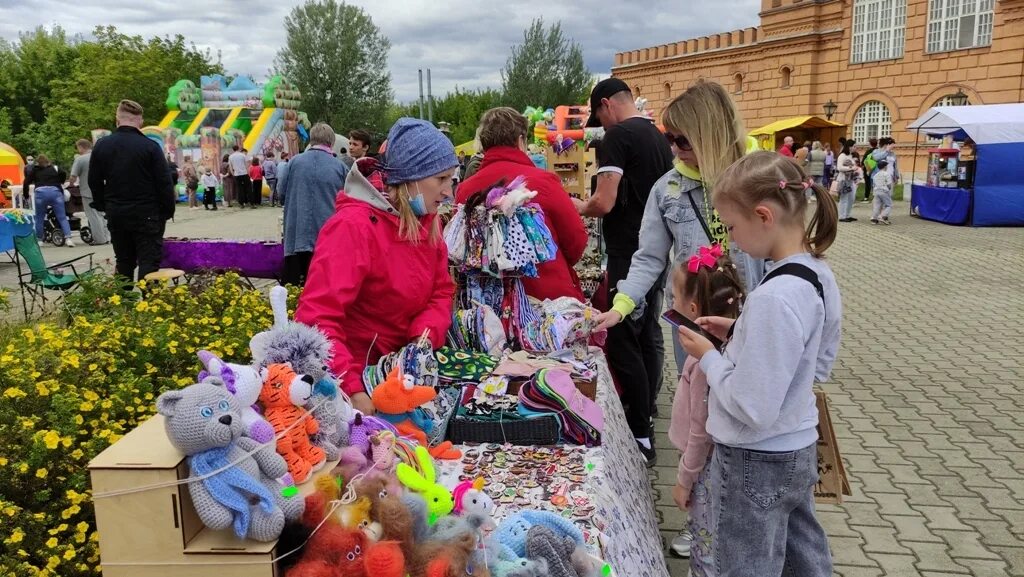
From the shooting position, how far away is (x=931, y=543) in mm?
3377

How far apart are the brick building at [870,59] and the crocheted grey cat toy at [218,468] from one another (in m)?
26.5

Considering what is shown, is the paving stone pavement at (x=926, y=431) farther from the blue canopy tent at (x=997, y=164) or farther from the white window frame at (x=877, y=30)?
the white window frame at (x=877, y=30)

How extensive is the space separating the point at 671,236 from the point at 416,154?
1214 mm

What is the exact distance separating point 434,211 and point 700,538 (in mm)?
1541

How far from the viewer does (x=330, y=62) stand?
39.3 metres

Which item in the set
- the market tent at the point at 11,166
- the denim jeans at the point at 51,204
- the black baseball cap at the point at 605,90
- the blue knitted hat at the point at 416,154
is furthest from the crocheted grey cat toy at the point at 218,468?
the market tent at the point at 11,166

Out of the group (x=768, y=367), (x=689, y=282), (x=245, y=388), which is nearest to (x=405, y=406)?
(x=245, y=388)

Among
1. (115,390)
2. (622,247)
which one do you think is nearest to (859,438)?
(622,247)

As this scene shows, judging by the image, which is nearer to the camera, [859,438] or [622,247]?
[622,247]

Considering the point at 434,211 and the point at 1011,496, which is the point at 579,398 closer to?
the point at 434,211

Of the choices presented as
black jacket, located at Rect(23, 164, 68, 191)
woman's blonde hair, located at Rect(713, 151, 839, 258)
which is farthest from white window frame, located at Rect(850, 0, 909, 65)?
woman's blonde hair, located at Rect(713, 151, 839, 258)

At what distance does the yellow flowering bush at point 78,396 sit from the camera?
213 cm

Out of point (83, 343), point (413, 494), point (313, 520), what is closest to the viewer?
point (313, 520)

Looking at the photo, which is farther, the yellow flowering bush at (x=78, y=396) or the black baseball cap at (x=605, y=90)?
the black baseball cap at (x=605, y=90)
